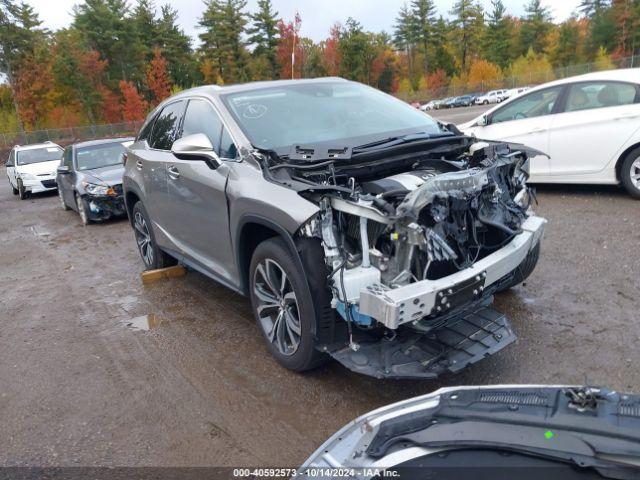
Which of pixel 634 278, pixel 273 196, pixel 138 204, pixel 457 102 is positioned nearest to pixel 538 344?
pixel 634 278

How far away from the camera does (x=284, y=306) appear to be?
3.72 metres

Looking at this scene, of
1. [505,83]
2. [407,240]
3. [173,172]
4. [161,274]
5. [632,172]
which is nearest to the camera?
[407,240]

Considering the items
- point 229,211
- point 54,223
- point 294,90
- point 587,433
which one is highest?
point 294,90

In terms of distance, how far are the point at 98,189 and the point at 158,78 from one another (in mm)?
54174

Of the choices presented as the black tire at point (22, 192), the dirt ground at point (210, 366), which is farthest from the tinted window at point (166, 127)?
the black tire at point (22, 192)

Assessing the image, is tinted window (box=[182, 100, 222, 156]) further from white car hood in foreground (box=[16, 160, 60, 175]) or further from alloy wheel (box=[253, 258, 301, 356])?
white car hood in foreground (box=[16, 160, 60, 175])

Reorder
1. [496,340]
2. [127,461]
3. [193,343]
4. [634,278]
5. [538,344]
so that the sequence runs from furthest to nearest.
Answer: [634,278]
[193,343]
[538,344]
[496,340]
[127,461]

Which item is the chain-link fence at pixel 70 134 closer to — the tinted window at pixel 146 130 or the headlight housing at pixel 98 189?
the headlight housing at pixel 98 189

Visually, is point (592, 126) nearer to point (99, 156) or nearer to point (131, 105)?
point (99, 156)

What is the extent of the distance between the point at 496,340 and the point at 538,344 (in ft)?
2.43

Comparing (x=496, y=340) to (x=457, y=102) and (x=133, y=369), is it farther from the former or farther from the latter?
(x=457, y=102)

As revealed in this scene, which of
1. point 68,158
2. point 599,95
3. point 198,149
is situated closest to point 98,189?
point 68,158

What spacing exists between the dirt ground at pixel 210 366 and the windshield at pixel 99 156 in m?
5.19

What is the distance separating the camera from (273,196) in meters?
3.51
